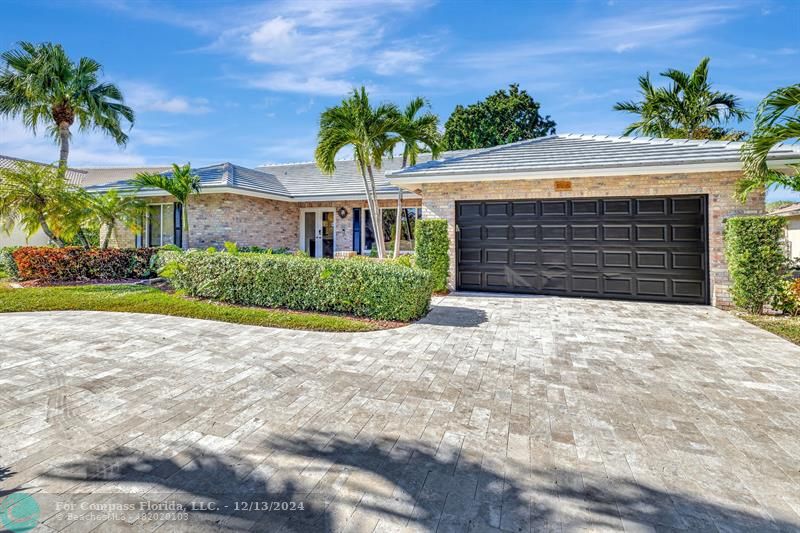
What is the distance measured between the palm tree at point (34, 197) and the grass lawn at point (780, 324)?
1703cm

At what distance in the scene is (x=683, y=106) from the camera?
1380 centimetres

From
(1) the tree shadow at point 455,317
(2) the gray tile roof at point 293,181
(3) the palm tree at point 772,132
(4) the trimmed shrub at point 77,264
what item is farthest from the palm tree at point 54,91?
(3) the palm tree at point 772,132

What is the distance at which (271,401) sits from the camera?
383 centimetres

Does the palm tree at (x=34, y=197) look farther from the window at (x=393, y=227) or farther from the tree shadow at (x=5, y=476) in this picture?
the tree shadow at (x=5, y=476)

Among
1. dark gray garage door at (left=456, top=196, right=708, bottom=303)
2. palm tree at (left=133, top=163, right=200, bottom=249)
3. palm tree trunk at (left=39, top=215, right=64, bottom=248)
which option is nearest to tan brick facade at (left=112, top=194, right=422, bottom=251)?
palm tree at (left=133, top=163, right=200, bottom=249)

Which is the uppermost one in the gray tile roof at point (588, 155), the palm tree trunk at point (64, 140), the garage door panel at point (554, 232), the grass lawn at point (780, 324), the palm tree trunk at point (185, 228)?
the palm tree trunk at point (64, 140)

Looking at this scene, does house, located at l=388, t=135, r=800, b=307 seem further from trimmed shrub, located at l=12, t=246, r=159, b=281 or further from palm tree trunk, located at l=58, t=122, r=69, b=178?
palm tree trunk, located at l=58, t=122, r=69, b=178

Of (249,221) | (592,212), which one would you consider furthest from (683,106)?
(249,221)

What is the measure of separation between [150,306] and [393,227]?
10001 millimetres

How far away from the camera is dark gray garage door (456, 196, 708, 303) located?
8.91 m

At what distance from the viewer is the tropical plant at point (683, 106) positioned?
1344cm

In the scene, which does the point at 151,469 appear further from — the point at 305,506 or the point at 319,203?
the point at 319,203

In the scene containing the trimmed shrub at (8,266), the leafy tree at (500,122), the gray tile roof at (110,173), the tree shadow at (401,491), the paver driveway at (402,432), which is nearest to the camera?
the tree shadow at (401,491)

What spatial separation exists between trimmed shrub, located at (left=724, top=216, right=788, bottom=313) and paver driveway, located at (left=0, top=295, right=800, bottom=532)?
2294 millimetres
